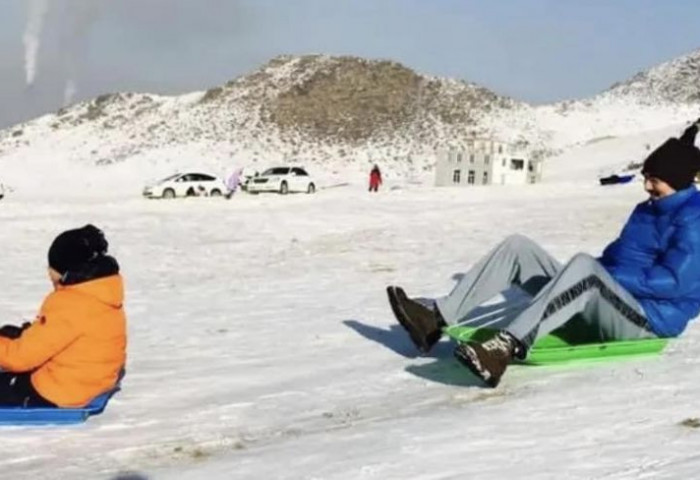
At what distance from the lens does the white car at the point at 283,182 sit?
42.6 meters

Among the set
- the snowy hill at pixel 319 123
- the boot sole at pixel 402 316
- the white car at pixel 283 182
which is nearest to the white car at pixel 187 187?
the white car at pixel 283 182

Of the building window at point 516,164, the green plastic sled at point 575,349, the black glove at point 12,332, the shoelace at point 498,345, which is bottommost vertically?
the green plastic sled at point 575,349

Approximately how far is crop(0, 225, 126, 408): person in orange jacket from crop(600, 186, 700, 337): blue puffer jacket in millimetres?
3184

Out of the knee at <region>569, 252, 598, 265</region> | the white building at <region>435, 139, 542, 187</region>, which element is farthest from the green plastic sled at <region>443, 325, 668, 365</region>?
the white building at <region>435, 139, 542, 187</region>

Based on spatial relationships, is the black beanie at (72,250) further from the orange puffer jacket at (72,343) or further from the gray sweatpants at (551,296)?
the gray sweatpants at (551,296)

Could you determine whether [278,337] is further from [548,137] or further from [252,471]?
[548,137]

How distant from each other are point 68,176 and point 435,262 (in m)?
51.7

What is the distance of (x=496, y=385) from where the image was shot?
610 centimetres

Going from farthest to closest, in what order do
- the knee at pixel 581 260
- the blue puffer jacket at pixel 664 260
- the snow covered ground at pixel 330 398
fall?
the blue puffer jacket at pixel 664 260 < the knee at pixel 581 260 < the snow covered ground at pixel 330 398

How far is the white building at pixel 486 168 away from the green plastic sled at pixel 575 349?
4429cm

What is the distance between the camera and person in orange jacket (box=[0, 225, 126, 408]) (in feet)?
18.3

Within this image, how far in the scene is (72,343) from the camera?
18.6 ft

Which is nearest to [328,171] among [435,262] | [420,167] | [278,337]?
[420,167]

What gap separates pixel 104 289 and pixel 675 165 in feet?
11.8
